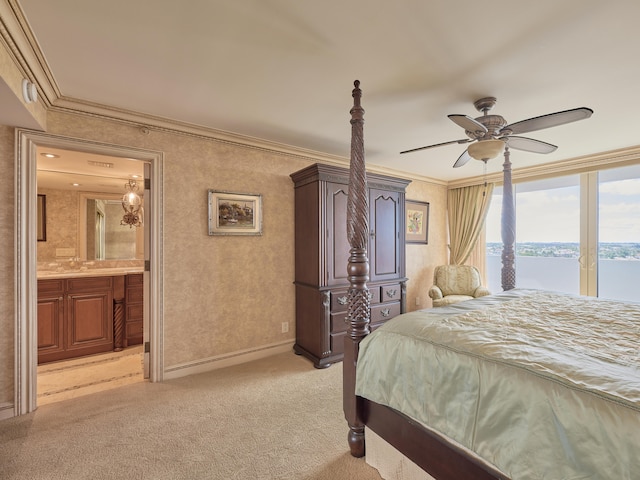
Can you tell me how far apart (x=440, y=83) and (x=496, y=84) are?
0.41 m

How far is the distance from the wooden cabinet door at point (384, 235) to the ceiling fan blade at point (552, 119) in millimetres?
1690

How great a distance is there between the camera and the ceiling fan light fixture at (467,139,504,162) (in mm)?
2145

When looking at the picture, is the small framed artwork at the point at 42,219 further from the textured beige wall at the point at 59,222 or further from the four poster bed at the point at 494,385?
the four poster bed at the point at 494,385

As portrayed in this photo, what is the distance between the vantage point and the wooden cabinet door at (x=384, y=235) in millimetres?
3709

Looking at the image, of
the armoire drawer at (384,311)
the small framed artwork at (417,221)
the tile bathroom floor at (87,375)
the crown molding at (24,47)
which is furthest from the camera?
the small framed artwork at (417,221)

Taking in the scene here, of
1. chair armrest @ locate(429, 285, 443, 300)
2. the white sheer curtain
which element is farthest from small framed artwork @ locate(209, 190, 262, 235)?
the white sheer curtain

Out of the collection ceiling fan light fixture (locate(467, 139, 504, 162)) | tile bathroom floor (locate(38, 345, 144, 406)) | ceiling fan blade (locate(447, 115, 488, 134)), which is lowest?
tile bathroom floor (locate(38, 345, 144, 406))

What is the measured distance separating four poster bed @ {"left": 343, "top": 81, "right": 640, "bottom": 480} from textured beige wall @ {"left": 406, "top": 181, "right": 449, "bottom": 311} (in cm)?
302

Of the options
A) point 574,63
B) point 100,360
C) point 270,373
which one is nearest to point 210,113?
point 270,373

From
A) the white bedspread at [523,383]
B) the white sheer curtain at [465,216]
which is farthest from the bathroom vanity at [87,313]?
the white sheer curtain at [465,216]

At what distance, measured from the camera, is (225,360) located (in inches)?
124

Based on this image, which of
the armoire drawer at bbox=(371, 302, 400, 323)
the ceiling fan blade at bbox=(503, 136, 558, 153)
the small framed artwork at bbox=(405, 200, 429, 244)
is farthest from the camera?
the small framed artwork at bbox=(405, 200, 429, 244)

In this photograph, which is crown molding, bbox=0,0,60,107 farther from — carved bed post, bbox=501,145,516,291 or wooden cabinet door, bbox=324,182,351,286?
carved bed post, bbox=501,145,516,291

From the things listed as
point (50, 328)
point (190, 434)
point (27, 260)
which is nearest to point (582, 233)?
Result: point (190, 434)
